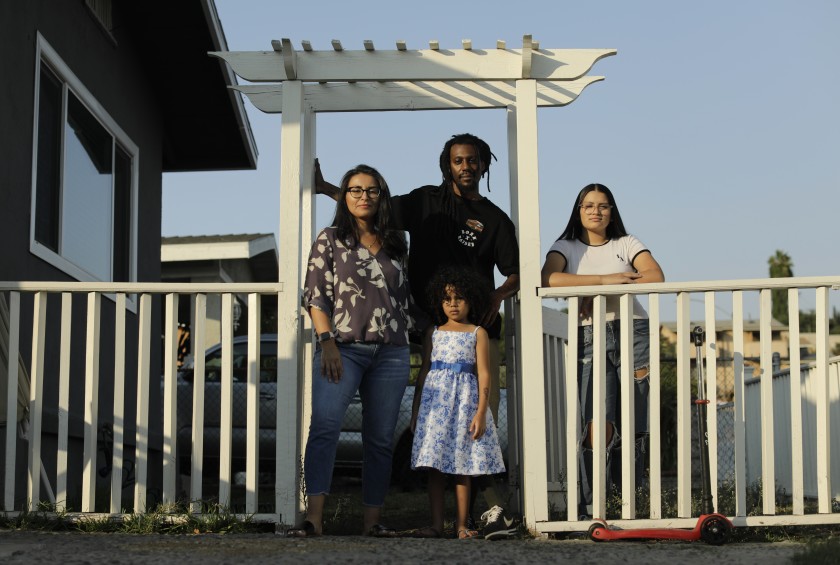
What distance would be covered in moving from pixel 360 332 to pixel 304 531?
0.92m

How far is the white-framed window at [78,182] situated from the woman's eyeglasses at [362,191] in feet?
7.68

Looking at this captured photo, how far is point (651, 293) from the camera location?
5.10 m

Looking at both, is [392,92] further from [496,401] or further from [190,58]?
[190,58]

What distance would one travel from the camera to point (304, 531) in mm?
4941

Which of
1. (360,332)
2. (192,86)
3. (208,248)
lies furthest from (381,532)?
(208,248)

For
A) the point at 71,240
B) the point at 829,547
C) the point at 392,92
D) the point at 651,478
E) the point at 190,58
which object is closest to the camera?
the point at 829,547

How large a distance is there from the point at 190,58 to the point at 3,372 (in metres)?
4.86

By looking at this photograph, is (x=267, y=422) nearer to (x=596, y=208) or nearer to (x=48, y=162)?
(x=48, y=162)

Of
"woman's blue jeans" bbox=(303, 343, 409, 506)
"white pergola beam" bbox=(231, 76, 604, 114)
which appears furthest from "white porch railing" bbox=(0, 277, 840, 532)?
"white pergola beam" bbox=(231, 76, 604, 114)

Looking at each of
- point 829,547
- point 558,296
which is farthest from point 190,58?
point 829,547

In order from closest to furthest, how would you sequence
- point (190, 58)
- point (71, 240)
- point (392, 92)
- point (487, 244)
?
point (487, 244) → point (392, 92) → point (71, 240) → point (190, 58)

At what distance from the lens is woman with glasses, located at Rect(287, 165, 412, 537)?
5.04m

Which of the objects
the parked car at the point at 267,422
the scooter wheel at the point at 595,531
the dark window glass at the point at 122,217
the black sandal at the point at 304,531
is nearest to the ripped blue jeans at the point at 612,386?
the scooter wheel at the point at 595,531

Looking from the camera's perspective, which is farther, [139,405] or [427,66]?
[427,66]
